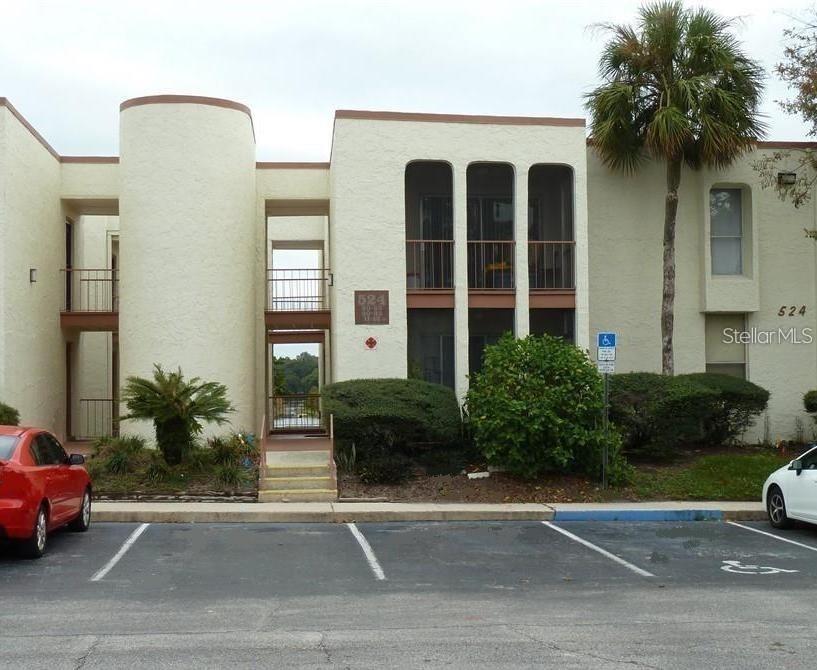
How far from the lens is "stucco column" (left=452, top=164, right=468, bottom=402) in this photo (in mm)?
19406

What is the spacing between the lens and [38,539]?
10.3m

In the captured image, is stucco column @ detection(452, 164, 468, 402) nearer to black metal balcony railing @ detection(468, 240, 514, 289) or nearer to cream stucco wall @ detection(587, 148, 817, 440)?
black metal balcony railing @ detection(468, 240, 514, 289)

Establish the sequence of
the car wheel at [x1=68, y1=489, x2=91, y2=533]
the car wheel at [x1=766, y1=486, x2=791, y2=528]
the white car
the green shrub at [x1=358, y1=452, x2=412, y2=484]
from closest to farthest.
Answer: the car wheel at [x1=68, y1=489, x2=91, y2=533], the white car, the car wheel at [x1=766, y1=486, x2=791, y2=528], the green shrub at [x1=358, y1=452, x2=412, y2=484]

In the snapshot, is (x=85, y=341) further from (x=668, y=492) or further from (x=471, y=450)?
(x=668, y=492)

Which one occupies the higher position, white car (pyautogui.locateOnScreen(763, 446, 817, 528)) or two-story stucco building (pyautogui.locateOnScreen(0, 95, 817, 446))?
two-story stucco building (pyautogui.locateOnScreen(0, 95, 817, 446))

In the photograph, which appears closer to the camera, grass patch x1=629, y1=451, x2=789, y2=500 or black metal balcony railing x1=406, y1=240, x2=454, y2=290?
grass patch x1=629, y1=451, x2=789, y2=500

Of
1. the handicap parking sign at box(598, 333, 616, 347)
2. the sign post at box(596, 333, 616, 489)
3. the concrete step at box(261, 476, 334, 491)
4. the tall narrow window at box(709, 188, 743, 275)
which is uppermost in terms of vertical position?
the tall narrow window at box(709, 188, 743, 275)

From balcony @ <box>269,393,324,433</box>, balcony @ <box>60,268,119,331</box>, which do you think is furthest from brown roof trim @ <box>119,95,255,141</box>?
balcony @ <box>269,393,324,433</box>

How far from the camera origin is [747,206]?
69.7 ft

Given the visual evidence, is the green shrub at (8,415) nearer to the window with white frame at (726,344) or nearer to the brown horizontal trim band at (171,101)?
the brown horizontal trim band at (171,101)

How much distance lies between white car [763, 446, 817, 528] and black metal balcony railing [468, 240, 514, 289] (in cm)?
777

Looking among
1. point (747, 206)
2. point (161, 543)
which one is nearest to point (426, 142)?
point (747, 206)

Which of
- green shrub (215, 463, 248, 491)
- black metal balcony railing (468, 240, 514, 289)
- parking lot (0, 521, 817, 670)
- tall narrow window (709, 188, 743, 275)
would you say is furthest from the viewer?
tall narrow window (709, 188, 743, 275)

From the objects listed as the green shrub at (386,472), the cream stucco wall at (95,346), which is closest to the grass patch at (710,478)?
the green shrub at (386,472)
